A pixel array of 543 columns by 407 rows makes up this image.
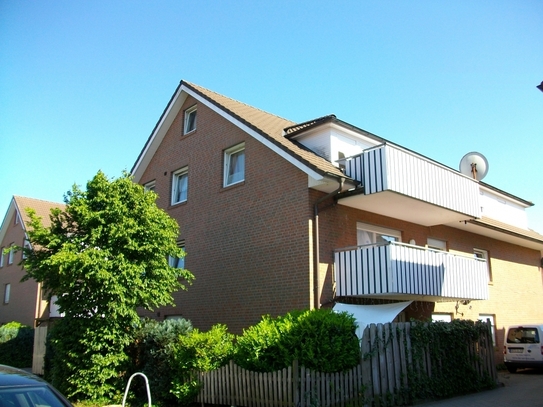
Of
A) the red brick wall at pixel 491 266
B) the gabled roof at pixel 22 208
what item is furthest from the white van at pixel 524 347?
the gabled roof at pixel 22 208

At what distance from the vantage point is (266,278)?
13.8 meters

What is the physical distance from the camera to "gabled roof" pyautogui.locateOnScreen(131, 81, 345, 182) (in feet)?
43.2

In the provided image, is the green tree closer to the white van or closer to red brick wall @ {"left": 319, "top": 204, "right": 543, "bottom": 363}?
red brick wall @ {"left": 319, "top": 204, "right": 543, "bottom": 363}

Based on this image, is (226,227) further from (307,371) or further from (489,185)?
(489,185)

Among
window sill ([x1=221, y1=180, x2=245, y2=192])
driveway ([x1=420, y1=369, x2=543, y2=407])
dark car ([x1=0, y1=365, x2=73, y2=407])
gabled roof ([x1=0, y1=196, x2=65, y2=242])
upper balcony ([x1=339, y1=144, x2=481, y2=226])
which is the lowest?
driveway ([x1=420, y1=369, x2=543, y2=407])

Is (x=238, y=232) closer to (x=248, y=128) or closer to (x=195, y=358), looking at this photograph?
(x=248, y=128)

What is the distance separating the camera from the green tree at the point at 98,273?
39.6ft

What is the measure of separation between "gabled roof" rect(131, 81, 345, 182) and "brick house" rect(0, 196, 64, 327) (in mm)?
10516

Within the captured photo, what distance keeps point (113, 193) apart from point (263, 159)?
173 inches

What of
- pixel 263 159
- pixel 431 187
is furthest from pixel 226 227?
pixel 431 187

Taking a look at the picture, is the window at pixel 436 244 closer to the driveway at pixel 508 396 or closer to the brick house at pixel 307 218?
the brick house at pixel 307 218

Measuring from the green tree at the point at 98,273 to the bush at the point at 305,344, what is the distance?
3440 mm

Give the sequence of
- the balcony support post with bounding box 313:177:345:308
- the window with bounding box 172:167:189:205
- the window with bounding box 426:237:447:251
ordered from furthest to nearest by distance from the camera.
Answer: the window with bounding box 172:167:189:205 < the window with bounding box 426:237:447:251 < the balcony support post with bounding box 313:177:345:308

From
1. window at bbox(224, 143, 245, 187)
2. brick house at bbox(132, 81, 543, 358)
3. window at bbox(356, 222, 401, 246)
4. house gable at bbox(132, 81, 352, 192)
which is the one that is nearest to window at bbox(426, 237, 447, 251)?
brick house at bbox(132, 81, 543, 358)
